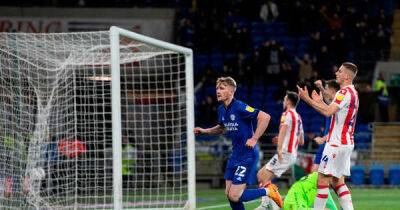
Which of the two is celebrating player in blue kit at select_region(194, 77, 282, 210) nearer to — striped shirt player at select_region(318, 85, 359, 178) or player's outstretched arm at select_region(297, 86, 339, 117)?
striped shirt player at select_region(318, 85, 359, 178)

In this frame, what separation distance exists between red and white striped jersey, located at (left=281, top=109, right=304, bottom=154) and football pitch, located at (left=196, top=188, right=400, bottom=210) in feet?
5.18

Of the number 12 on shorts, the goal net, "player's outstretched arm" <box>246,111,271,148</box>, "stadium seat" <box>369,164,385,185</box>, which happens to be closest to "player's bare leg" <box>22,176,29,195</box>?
the goal net

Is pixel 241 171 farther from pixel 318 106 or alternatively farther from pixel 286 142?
pixel 286 142

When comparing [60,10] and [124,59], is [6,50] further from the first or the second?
[60,10]

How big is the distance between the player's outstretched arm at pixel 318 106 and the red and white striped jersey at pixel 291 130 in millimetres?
3884

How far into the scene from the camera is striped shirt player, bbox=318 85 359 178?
12625mm

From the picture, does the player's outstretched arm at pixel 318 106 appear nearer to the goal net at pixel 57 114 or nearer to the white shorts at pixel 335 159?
the white shorts at pixel 335 159

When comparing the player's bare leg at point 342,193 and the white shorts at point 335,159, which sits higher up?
the white shorts at point 335,159

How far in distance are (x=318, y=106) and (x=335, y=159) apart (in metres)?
0.92

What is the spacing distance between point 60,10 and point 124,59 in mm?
16962

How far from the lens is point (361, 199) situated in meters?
20.0

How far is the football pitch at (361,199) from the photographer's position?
58.8ft

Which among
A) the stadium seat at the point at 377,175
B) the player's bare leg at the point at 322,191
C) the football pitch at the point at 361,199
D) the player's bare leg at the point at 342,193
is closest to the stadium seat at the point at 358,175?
the stadium seat at the point at 377,175

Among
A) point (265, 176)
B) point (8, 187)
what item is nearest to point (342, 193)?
point (265, 176)
